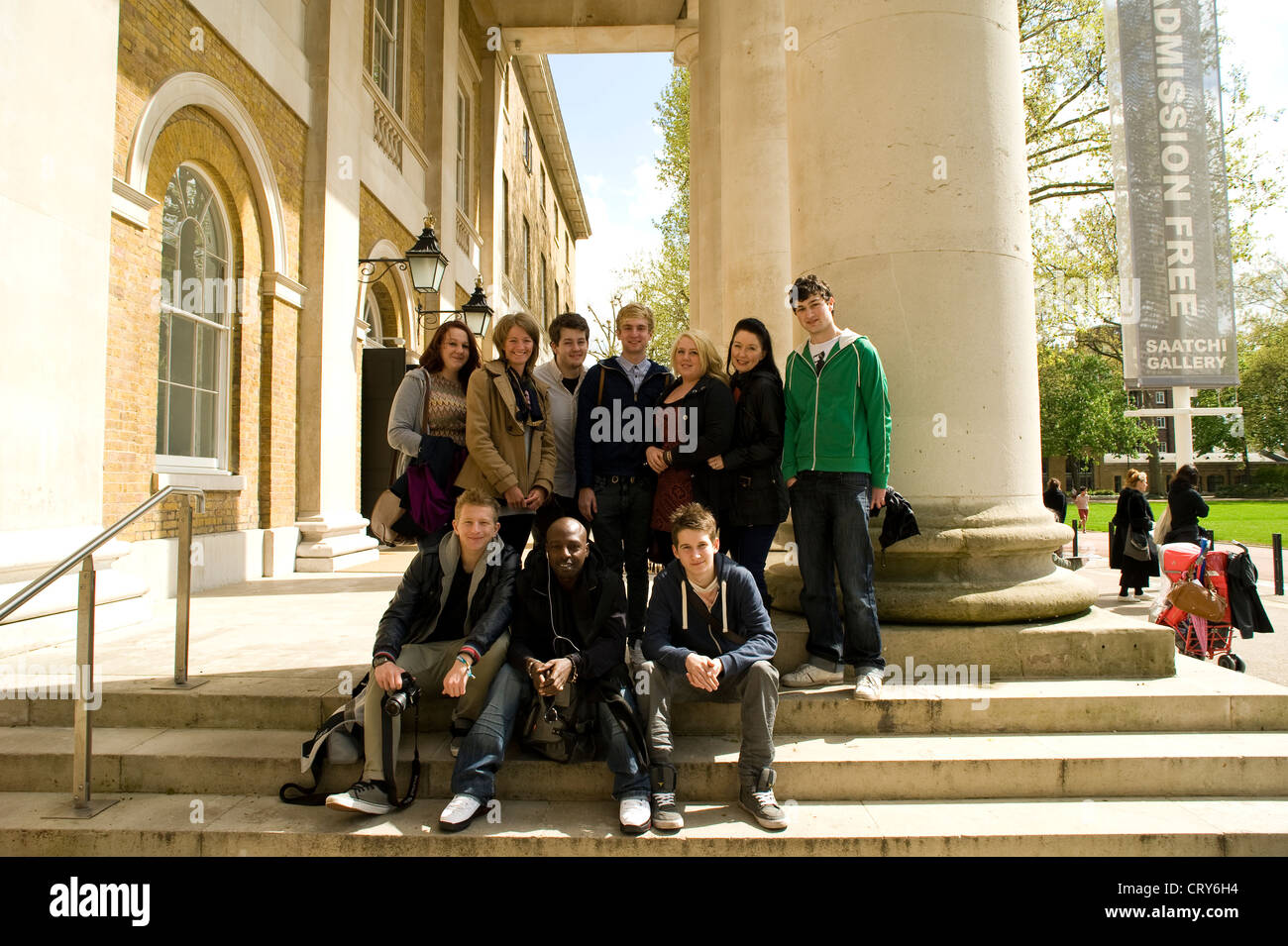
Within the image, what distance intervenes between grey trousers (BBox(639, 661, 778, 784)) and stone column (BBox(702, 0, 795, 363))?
6481 millimetres

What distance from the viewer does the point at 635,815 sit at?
320 cm

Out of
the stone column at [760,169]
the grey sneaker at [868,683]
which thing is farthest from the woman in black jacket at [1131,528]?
the grey sneaker at [868,683]

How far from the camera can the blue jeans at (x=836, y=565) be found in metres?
4.01

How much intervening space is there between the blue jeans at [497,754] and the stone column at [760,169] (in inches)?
268

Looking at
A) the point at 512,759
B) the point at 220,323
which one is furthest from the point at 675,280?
the point at 512,759

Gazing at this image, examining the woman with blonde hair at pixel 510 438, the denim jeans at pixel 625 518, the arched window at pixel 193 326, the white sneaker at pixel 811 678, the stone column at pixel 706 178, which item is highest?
the stone column at pixel 706 178

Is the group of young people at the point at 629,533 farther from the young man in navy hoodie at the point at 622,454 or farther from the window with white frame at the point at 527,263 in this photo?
the window with white frame at the point at 527,263

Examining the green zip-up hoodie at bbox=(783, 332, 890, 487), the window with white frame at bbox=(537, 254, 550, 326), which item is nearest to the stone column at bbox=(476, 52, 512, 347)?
the window with white frame at bbox=(537, 254, 550, 326)

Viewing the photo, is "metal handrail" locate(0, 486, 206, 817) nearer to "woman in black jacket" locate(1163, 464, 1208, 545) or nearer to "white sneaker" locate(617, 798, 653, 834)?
"white sneaker" locate(617, 798, 653, 834)

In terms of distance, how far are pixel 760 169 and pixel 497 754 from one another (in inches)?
324

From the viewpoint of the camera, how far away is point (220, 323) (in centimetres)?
807

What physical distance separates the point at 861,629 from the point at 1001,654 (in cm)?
84

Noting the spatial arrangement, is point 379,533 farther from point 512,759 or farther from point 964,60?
point 964,60

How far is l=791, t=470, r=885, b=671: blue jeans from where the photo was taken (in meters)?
4.01
